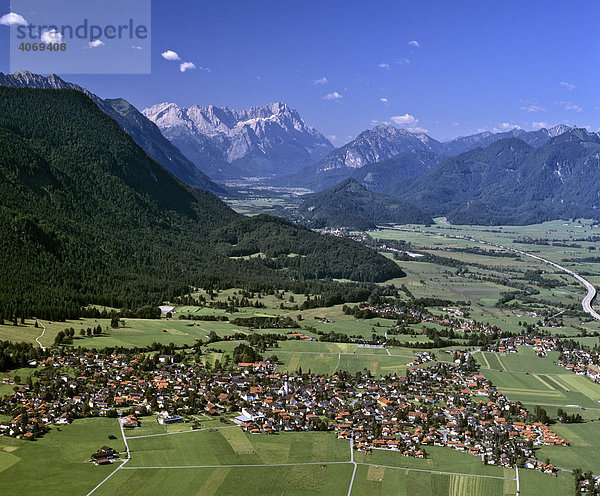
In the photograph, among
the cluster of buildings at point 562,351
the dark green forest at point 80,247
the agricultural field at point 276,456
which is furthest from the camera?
the dark green forest at point 80,247

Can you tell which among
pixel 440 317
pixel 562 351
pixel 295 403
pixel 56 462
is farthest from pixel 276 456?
pixel 440 317

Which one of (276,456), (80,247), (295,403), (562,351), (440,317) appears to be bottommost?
(276,456)

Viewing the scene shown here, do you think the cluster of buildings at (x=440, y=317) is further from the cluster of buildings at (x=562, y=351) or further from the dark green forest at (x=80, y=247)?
the dark green forest at (x=80, y=247)

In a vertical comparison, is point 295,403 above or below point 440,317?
below

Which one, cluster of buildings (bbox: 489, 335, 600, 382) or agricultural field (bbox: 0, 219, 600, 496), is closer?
agricultural field (bbox: 0, 219, 600, 496)

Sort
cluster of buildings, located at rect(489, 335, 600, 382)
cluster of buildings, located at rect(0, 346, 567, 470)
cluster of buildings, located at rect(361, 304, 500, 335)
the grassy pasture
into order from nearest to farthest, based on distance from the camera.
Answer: the grassy pasture, cluster of buildings, located at rect(0, 346, 567, 470), cluster of buildings, located at rect(489, 335, 600, 382), cluster of buildings, located at rect(361, 304, 500, 335)

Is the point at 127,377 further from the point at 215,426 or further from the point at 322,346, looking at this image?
the point at 322,346

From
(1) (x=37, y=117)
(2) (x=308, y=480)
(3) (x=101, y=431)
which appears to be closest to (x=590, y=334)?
(2) (x=308, y=480)

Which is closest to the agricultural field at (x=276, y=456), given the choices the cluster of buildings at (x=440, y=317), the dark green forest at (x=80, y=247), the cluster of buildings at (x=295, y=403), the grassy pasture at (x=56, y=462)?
the grassy pasture at (x=56, y=462)

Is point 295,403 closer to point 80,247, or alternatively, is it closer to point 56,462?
point 56,462

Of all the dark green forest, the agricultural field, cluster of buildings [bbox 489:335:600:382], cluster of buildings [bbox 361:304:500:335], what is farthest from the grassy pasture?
cluster of buildings [bbox 361:304:500:335]

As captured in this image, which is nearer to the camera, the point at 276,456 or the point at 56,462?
the point at 56,462

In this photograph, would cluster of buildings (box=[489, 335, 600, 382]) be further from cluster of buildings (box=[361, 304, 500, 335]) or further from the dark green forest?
the dark green forest
